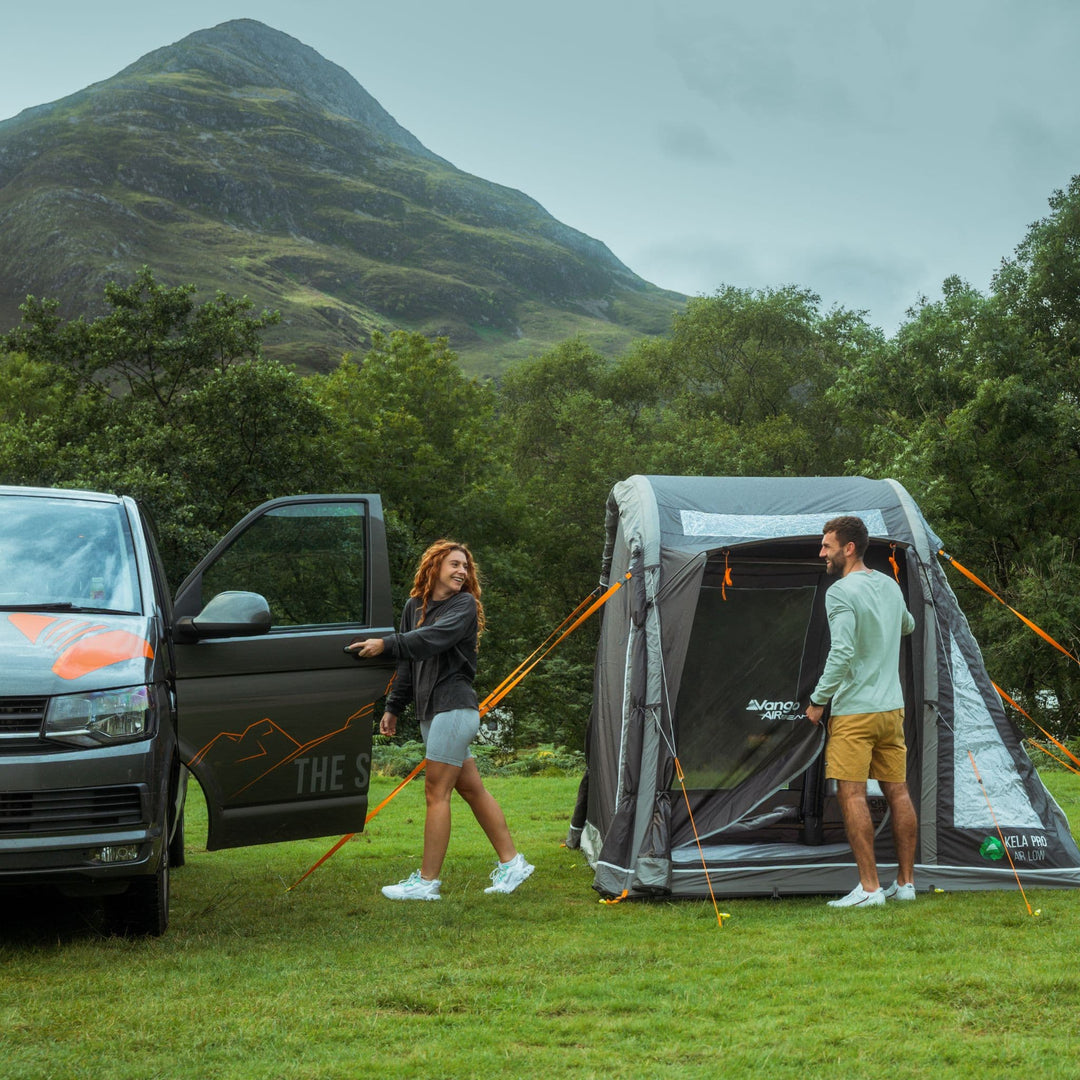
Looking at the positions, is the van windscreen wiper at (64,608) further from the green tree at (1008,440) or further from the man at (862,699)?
the green tree at (1008,440)

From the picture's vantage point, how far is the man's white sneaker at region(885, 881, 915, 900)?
6.29m

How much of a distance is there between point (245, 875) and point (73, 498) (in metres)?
2.61

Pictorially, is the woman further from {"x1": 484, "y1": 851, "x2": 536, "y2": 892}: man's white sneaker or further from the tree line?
the tree line

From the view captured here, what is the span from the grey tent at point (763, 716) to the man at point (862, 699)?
1.43 ft

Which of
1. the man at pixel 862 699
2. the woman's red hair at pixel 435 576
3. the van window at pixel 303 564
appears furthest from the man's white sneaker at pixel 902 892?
the van window at pixel 303 564

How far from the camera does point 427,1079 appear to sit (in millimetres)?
3430

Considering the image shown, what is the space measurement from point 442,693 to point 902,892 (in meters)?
2.68

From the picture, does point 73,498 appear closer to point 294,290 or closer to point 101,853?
point 101,853

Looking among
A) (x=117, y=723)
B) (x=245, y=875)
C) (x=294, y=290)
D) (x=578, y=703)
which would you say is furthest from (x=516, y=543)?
(x=294, y=290)

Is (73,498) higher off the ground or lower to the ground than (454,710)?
higher

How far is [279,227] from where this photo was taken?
13862 cm

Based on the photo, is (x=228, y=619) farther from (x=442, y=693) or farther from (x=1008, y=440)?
(x=1008, y=440)

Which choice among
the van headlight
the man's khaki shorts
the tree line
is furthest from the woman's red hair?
the tree line

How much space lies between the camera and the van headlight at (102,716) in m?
4.56
